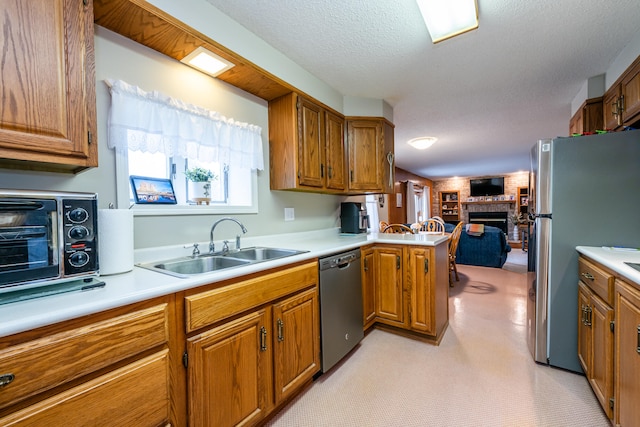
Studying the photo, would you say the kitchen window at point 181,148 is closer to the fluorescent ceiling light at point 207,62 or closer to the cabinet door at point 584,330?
the fluorescent ceiling light at point 207,62

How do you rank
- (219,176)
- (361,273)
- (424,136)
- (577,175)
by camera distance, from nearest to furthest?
(577,175)
(219,176)
(361,273)
(424,136)

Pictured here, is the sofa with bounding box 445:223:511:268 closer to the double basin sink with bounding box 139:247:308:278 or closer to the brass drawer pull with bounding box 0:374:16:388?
the double basin sink with bounding box 139:247:308:278

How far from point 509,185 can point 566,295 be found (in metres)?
8.62

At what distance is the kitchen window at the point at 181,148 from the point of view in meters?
1.42

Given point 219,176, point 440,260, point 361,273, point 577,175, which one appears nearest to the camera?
point 577,175

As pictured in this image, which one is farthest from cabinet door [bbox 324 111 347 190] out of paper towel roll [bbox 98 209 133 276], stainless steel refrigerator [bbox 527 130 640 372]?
paper towel roll [bbox 98 209 133 276]

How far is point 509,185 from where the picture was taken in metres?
8.98

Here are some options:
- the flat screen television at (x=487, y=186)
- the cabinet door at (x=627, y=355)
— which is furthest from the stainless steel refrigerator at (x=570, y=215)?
the flat screen television at (x=487, y=186)

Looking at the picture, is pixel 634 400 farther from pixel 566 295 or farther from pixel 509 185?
pixel 509 185

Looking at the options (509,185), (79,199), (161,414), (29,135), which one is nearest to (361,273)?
(161,414)

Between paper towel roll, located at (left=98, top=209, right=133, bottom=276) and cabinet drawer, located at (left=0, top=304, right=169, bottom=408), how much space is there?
37 cm

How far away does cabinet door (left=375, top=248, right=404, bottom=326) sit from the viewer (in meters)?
2.36

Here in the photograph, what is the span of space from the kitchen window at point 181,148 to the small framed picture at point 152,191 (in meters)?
0.04

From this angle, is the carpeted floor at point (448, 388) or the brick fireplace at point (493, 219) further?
the brick fireplace at point (493, 219)
